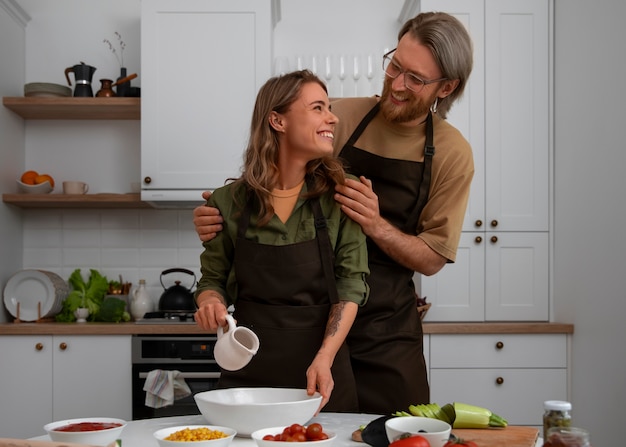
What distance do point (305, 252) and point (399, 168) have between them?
1.66 ft

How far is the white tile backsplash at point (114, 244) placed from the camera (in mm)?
4395

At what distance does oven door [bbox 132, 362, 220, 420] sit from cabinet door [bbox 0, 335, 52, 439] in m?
0.43

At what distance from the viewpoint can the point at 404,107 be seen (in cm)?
232

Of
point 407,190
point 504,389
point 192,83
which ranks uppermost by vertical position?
point 192,83

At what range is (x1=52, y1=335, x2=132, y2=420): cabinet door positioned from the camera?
3738 mm

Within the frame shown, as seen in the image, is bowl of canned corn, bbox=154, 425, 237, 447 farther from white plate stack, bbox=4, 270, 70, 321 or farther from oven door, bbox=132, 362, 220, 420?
white plate stack, bbox=4, 270, 70, 321

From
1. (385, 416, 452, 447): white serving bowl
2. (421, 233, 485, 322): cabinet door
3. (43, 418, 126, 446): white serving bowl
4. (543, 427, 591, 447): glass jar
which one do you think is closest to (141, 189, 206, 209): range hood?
(421, 233, 485, 322): cabinet door

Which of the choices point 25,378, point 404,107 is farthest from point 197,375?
point 404,107

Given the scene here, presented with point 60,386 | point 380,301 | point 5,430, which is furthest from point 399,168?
point 5,430

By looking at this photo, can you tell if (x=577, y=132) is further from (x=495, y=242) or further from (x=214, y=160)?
(x=214, y=160)

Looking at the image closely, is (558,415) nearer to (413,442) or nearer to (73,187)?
(413,442)

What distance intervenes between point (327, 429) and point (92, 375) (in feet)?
7.95

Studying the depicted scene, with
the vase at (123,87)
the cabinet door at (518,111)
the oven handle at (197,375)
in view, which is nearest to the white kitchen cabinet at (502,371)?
the cabinet door at (518,111)

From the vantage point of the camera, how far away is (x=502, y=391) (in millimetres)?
3848
